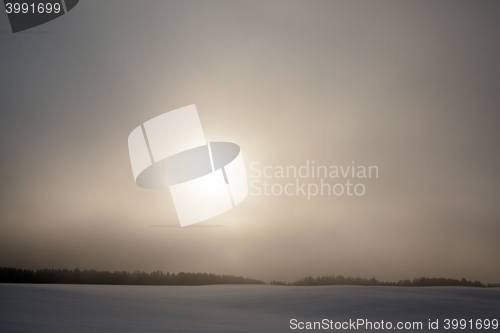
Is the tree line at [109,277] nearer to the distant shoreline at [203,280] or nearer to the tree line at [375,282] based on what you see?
the distant shoreline at [203,280]

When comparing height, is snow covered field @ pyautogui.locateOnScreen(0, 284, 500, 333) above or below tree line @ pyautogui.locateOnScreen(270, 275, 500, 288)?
below

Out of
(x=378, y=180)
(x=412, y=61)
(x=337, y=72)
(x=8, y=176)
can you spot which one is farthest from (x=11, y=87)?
(x=412, y=61)

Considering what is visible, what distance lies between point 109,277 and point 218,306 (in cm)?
109

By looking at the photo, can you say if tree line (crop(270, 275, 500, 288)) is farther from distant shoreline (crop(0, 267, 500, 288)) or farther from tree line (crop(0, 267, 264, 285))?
tree line (crop(0, 267, 264, 285))

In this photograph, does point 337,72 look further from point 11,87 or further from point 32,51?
point 11,87

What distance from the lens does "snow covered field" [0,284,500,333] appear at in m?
2.71

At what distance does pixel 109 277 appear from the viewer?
329cm

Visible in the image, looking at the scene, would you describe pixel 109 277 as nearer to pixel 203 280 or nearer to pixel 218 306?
pixel 203 280

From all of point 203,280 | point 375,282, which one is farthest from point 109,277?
point 375,282

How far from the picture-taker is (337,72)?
10.8 feet

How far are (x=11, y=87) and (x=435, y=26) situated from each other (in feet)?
13.1

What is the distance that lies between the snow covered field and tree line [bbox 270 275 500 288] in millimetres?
50

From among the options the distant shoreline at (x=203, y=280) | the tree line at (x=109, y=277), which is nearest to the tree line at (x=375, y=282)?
the distant shoreline at (x=203, y=280)

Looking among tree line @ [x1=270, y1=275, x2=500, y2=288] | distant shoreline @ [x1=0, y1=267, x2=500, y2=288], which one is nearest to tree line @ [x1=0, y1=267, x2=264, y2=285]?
distant shoreline @ [x1=0, y1=267, x2=500, y2=288]
